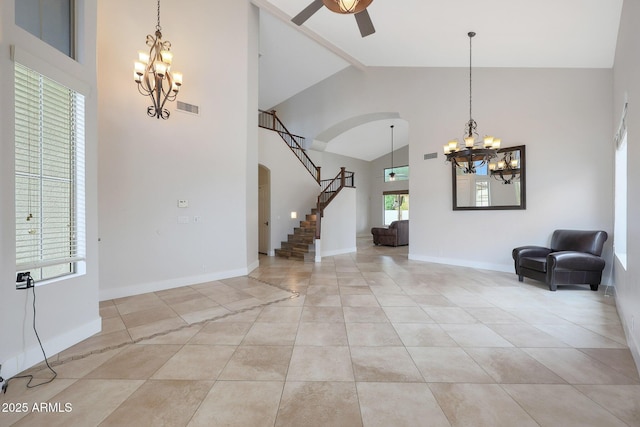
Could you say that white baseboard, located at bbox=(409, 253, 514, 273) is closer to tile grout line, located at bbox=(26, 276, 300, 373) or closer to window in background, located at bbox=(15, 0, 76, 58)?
tile grout line, located at bbox=(26, 276, 300, 373)

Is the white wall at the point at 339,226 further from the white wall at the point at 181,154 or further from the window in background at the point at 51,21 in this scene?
the window in background at the point at 51,21

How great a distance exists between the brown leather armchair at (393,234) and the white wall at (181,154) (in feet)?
19.1

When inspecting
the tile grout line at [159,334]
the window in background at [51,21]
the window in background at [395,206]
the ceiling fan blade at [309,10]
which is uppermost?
the ceiling fan blade at [309,10]

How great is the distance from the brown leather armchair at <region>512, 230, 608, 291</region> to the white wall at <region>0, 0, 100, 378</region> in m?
6.42

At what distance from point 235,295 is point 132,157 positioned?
2671 mm

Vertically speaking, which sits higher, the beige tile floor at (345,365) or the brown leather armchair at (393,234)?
the brown leather armchair at (393,234)

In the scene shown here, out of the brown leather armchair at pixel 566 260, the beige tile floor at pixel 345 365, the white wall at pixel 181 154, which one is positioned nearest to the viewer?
the beige tile floor at pixel 345 365

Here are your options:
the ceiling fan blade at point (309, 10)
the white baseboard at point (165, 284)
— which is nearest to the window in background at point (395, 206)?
the white baseboard at point (165, 284)

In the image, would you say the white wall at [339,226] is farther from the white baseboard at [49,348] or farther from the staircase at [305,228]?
the white baseboard at [49,348]

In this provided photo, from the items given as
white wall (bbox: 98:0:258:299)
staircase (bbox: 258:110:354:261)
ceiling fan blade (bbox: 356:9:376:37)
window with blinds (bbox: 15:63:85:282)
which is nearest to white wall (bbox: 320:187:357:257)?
staircase (bbox: 258:110:354:261)

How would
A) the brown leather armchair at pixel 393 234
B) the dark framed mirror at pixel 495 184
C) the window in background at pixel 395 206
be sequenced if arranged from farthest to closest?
the window in background at pixel 395 206, the brown leather armchair at pixel 393 234, the dark framed mirror at pixel 495 184

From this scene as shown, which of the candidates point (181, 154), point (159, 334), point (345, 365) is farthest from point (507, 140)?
point (159, 334)

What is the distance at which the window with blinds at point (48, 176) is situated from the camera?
7.21 feet

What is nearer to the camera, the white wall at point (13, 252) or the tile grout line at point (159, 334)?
the white wall at point (13, 252)
